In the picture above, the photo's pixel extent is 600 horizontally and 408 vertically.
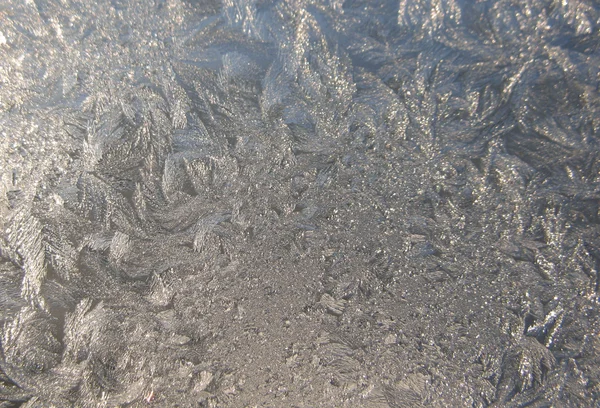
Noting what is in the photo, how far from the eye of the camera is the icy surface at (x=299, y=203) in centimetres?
81

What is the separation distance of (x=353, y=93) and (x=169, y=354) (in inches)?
27.0

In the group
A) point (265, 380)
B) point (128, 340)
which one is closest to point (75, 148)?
point (128, 340)

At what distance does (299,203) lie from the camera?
2.97 ft

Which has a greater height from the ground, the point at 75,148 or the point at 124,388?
the point at 75,148

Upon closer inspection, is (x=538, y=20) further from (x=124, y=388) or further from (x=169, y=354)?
(x=124, y=388)

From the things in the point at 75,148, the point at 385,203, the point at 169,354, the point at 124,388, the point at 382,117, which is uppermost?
the point at 382,117

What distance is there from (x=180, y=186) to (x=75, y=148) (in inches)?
8.4

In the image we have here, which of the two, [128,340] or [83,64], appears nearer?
[83,64]

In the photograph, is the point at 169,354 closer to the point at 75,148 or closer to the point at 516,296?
the point at 75,148

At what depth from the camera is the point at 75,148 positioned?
86 centimetres

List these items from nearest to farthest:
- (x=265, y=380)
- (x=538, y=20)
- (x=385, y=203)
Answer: (x=538, y=20) → (x=385, y=203) → (x=265, y=380)

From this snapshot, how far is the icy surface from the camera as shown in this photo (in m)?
0.81

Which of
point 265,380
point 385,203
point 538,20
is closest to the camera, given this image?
point 538,20

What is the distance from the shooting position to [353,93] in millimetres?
848
